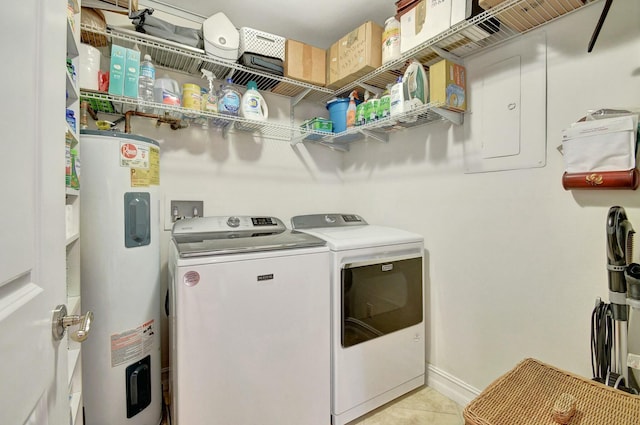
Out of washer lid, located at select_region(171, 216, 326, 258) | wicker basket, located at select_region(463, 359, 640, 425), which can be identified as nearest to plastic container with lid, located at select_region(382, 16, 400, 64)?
washer lid, located at select_region(171, 216, 326, 258)

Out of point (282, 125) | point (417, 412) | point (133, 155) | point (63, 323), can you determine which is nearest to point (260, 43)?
point (282, 125)

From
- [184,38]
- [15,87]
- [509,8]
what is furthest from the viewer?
[184,38]

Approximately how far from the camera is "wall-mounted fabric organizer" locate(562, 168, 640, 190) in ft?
3.74

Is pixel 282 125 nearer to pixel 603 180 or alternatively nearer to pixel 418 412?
pixel 603 180

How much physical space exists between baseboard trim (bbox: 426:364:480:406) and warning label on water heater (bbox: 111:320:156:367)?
1787mm

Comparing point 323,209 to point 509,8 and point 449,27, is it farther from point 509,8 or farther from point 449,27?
point 509,8

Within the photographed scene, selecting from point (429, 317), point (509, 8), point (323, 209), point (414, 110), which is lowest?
point (429, 317)

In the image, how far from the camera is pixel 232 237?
69.0 inches

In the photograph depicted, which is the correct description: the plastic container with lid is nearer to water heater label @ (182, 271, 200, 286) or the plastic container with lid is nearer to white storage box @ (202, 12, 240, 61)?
white storage box @ (202, 12, 240, 61)

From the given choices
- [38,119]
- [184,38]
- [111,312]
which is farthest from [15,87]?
[184,38]

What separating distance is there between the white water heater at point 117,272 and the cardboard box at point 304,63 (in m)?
1.10

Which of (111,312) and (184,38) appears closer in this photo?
(111,312)

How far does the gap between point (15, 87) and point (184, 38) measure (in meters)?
1.57

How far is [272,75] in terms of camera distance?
1.99m
